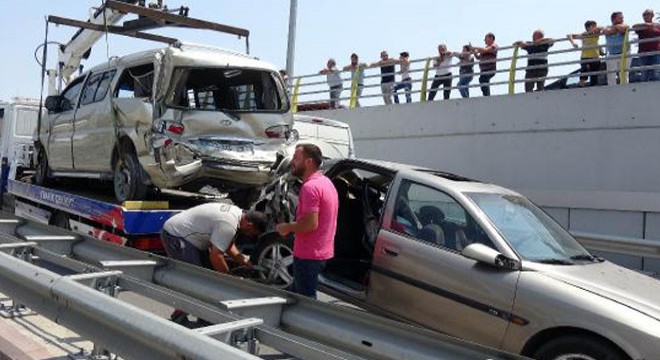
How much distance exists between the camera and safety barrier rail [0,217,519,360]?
9.83 ft

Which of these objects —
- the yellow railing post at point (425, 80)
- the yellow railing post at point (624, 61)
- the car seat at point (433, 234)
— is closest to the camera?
the car seat at point (433, 234)

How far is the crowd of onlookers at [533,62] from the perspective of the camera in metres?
11.7

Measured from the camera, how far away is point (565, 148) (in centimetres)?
1242

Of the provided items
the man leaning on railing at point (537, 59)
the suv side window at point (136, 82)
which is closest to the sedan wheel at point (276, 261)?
the suv side window at point (136, 82)

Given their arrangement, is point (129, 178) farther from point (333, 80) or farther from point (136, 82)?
point (333, 80)

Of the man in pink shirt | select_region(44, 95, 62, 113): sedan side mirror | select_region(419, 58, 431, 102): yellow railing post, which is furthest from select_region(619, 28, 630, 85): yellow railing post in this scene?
select_region(44, 95, 62, 113): sedan side mirror

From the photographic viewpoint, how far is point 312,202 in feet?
16.5

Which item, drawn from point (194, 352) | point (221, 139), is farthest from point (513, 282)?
point (221, 139)

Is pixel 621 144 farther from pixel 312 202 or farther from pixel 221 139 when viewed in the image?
pixel 312 202

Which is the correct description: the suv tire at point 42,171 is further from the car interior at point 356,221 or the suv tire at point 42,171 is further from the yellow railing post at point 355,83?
the yellow railing post at point 355,83

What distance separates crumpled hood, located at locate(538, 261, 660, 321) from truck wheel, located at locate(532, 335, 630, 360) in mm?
298

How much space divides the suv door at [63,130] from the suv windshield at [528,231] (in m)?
6.04

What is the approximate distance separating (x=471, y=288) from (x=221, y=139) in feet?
12.0

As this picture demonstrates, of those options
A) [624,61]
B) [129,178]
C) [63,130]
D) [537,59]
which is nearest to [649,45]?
[624,61]
